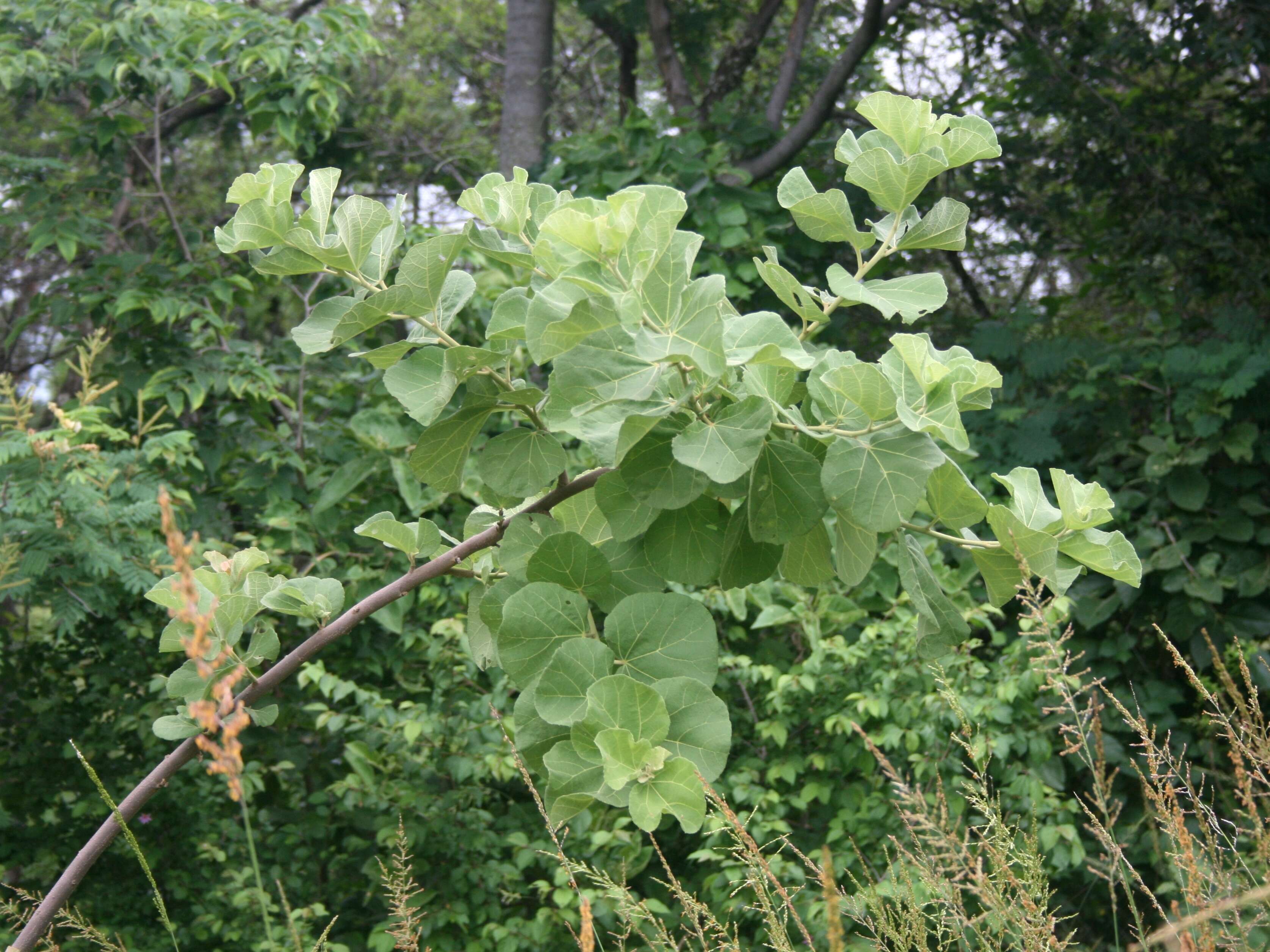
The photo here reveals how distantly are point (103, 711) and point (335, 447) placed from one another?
3.37 feet

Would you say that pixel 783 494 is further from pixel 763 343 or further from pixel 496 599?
pixel 496 599

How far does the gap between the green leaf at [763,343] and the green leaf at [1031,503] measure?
A: 23 cm

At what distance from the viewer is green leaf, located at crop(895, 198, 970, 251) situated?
975 mm

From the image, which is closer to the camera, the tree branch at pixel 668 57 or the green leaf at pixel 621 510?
the green leaf at pixel 621 510

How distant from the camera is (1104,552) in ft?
3.13

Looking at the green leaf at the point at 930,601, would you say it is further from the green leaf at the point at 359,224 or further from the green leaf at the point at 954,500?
the green leaf at the point at 359,224

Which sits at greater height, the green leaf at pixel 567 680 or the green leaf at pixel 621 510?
the green leaf at pixel 621 510

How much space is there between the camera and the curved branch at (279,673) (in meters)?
1.06

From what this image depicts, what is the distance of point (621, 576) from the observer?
1045 millimetres

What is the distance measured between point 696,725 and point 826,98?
370 centimetres

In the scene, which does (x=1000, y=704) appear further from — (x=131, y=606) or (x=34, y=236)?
(x=34, y=236)

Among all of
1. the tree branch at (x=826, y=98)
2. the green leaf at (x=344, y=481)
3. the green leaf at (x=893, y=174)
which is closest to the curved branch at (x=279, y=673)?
the green leaf at (x=893, y=174)

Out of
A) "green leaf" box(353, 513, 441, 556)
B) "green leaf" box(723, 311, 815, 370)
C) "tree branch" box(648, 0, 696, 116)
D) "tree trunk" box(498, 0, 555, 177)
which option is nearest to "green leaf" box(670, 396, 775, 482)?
"green leaf" box(723, 311, 815, 370)

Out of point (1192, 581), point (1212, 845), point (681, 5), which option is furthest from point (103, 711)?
point (681, 5)
